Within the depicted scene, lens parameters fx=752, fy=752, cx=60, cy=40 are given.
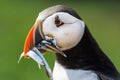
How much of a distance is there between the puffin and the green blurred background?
8.60 feet

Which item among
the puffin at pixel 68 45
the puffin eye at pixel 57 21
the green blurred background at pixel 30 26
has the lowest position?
the green blurred background at pixel 30 26

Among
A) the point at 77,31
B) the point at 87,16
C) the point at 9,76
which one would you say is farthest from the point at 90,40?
the point at 87,16

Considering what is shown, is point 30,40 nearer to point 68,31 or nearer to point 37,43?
point 37,43

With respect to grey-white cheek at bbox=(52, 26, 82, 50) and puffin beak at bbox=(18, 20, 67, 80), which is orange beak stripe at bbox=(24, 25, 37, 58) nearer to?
puffin beak at bbox=(18, 20, 67, 80)

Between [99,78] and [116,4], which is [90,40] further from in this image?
[116,4]

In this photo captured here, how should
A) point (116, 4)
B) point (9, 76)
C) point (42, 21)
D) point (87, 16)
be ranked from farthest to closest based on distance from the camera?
1. point (116, 4)
2. point (87, 16)
3. point (9, 76)
4. point (42, 21)

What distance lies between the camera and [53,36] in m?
3.68

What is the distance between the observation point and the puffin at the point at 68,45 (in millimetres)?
3668

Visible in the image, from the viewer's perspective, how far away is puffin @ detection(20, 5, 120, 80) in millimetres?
3668

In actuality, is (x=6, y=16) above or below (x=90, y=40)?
below

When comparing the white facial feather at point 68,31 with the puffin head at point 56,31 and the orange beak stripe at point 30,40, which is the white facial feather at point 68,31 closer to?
the puffin head at point 56,31

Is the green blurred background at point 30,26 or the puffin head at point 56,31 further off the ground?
the puffin head at point 56,31

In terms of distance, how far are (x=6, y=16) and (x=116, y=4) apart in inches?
62.4

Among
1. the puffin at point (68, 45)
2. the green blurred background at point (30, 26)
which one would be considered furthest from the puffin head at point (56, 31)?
the green blurred background at point (30, 26)
